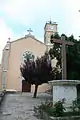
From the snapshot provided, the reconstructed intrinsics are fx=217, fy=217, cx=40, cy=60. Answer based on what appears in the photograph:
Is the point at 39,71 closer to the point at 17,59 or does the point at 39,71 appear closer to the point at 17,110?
the point at 17,110

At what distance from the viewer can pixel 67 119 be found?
7.11 m

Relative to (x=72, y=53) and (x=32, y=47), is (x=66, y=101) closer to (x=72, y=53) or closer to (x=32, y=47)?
(x=72, y=53)

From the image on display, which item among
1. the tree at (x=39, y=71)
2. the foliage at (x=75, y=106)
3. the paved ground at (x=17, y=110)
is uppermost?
the tree at (x=39, y=71)

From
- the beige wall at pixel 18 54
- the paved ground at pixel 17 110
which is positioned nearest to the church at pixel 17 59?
the beige wall at pixel 18 54

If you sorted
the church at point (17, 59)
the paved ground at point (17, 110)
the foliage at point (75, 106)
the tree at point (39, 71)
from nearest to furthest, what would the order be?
the foliage at point (75, 106) → the paved ground at point (17, 110) → the tree at point (39, 71) → the church at point (17, 59)

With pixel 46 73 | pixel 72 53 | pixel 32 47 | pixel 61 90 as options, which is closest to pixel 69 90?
pixel 61 90

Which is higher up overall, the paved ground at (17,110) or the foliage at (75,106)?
the foliage at (75,106)

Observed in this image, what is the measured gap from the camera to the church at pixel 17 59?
1369 inches

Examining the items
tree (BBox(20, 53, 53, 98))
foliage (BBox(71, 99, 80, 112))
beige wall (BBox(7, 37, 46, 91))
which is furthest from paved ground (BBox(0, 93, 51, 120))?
beige wall (BBox(7, 37, 46, 91))

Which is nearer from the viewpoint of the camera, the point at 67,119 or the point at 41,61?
the point at 67,119

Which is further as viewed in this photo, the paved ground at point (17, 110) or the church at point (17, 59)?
the church at point (17, 59)

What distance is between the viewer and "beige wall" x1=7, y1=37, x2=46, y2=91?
1372 inches

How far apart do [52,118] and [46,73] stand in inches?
515

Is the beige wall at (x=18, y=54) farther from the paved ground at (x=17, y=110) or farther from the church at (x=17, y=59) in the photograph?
the paved ground at (x=17, y=110)
